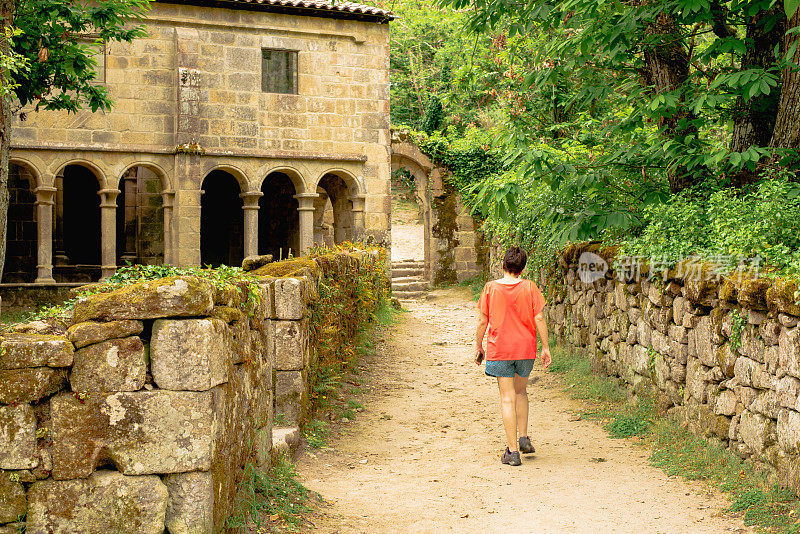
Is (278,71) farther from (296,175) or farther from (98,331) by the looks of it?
(98,331)

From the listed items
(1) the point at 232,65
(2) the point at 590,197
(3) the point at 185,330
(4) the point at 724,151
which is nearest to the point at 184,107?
(1) the point at 232,65

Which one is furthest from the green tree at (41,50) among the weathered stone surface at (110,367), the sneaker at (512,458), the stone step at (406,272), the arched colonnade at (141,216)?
the stone step at (406,272)

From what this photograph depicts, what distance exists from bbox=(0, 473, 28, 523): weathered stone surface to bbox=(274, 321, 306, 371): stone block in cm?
305

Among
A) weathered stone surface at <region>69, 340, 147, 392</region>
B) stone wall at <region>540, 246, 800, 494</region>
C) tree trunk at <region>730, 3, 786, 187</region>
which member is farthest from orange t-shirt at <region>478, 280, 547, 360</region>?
weathered stone surface at <region>69, 340, 147, 392</region>

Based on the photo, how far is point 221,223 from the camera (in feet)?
63.7

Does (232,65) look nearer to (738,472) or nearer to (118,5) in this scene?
(118,5)

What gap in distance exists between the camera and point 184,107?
14953 millimetres

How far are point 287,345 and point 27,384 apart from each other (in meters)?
3.15

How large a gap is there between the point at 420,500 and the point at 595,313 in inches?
172

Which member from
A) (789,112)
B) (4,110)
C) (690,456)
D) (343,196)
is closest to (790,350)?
(690,456)

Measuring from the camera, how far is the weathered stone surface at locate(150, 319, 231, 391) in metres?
3.12

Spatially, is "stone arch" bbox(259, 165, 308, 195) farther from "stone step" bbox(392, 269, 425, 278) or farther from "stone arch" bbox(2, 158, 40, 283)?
"stone step" bbox(392, 269, 425, 278)

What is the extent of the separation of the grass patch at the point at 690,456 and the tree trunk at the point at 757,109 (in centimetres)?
240

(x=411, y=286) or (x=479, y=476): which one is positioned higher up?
(x=411, y=286)
